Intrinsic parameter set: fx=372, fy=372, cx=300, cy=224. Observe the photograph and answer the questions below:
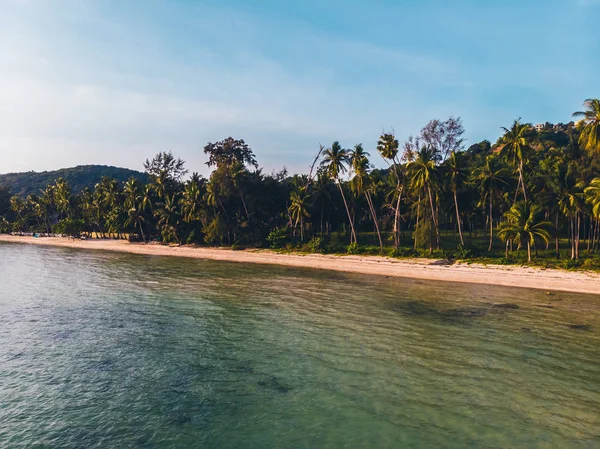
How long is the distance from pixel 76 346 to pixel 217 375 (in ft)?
31.6

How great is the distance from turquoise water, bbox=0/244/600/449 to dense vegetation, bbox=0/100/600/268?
1958 cm

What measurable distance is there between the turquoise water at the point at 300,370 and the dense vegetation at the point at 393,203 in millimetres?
19585

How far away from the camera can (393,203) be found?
71062 mm

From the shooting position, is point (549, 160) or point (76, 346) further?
point (549, 160)

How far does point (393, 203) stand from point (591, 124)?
33.0 m

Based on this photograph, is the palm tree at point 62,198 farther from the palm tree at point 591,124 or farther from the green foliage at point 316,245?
the palm tree at point 591,124

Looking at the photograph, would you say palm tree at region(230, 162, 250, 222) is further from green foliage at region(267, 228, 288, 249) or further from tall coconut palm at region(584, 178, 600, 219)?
tall coconut palm at region(584, 178, 600, 219)

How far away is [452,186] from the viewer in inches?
2183

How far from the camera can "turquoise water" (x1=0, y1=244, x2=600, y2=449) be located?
13453 millimetres

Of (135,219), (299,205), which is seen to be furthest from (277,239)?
(135,219)

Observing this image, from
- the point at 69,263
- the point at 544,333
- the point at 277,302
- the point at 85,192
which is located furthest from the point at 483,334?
the point at 85,192

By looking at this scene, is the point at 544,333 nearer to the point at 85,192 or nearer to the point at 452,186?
the point at 452,186

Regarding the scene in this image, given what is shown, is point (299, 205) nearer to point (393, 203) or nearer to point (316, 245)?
point (316, 245)

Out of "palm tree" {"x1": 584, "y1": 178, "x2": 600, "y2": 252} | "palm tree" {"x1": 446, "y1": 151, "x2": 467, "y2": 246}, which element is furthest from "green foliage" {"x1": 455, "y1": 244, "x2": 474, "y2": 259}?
"palm tree" {"x1": 584, "y1": 178, "x2": 600, "y2": 252}
